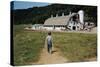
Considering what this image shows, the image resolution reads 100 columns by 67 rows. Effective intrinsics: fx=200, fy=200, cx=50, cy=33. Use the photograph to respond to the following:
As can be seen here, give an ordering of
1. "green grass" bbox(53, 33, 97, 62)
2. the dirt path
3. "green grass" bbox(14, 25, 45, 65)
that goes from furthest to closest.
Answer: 1. "green grass" bbox(53, 33, 97, 62)
2. the dirt path
3. "green grass" bbox(14, 25, 45, 65)

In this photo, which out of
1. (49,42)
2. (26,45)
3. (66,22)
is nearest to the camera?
(26,45)

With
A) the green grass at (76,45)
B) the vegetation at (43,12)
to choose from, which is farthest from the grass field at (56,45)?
the vegetation at (43,12)

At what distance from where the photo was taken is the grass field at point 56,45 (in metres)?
2.49

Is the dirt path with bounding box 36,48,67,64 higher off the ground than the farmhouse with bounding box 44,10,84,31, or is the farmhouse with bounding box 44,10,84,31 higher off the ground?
the farmhouse with bounding box 44,10,84,31

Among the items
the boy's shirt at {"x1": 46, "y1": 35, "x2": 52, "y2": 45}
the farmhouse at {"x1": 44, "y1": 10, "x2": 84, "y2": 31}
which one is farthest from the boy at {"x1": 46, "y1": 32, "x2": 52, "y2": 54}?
the farmhouse at {"x1": 44, "y1": 10, "x2": 84, "y2": 31}

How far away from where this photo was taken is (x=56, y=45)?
8.79ft

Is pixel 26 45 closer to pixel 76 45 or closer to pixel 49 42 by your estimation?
pixel 49 42

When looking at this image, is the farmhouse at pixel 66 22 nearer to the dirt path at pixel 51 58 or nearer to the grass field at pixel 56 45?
the grass field at pixel 56 45

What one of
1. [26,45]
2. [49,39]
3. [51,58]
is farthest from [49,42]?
[26,45]

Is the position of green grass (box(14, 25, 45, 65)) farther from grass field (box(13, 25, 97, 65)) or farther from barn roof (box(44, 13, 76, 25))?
barn roof (box(44, 13, 76, 25))

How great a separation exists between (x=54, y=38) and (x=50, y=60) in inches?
11.7

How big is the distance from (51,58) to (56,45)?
0.61ft

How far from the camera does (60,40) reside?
2.70 meters

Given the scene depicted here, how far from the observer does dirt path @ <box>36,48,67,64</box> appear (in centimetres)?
260
